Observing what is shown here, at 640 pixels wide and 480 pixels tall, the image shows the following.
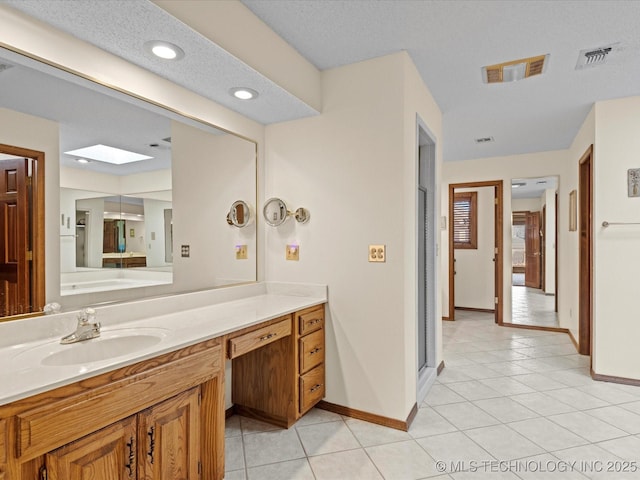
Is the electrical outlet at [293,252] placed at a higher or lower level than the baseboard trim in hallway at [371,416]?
higher

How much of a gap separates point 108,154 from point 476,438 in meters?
2.72

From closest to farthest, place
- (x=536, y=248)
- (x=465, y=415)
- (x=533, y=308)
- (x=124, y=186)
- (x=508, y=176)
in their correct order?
1. (x=124, y=186)
2. (x=465, y=415)
3. (x=508, y=176)
4. (x=533, y=308)
5. (x=536, y=248)

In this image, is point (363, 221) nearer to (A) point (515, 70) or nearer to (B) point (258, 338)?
(B) point (258, 338)

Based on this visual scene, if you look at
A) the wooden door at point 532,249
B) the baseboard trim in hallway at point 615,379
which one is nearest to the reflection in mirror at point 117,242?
the baseboard trim in hallway at point 615,379

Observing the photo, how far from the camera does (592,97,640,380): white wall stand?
10.1ft

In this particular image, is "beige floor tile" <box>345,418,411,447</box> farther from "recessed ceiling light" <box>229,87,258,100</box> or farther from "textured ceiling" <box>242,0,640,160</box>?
"textured ceiling" <box>242,0,640,160</box>

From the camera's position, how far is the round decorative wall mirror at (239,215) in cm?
272

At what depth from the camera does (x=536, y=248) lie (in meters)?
8.54

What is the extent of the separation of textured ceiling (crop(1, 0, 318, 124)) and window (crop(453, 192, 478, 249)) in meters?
4.74

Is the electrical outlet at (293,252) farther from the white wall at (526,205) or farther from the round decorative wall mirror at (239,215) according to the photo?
the white wall at (526,205)

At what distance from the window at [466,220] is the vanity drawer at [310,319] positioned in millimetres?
4344

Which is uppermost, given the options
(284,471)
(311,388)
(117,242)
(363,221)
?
(363,221)

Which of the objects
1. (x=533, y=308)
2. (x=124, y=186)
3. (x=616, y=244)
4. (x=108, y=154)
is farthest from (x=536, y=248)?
(x=108, y=154)

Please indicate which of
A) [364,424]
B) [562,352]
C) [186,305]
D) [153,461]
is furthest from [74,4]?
[562,352]
